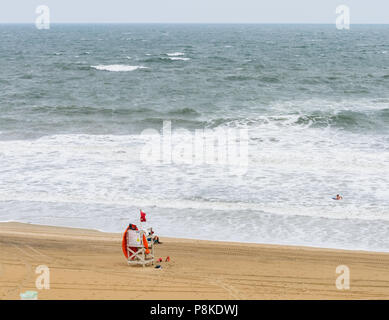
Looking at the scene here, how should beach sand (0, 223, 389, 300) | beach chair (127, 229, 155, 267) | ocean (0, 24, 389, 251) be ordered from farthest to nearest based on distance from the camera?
1. ocean (0, 24, 389, 251)
2. beach chair (127, 229, 155, 267)
3. beach sand (0, 223, 389, 300)

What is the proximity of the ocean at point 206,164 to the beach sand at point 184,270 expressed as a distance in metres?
1.14

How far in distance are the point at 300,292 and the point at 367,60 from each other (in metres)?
65.4

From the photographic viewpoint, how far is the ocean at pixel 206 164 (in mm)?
15461

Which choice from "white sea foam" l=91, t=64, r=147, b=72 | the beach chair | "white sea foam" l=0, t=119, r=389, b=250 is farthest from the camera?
"white sea foam" l=91, t=64, r=147, b=72

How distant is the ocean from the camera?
15.5 metres

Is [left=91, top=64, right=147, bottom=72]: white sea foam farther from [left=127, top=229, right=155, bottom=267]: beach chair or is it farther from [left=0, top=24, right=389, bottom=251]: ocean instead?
[left=127, top=229, right=155, bottom=267]: beach chair

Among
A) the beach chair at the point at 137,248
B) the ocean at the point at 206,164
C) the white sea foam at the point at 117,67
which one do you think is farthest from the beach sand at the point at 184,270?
the white sea foam at the point at 117,67

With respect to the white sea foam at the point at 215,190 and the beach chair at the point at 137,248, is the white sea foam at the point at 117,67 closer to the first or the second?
the white sea foam at the point at 215,190

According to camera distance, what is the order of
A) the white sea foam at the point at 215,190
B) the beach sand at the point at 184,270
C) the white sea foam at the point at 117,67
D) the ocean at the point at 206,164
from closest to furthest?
the beach sand at the point at 184,270, the white sea foam at the point at 215,190, the ocean at the point at 206,164, the white sea foam at the point at 117,67

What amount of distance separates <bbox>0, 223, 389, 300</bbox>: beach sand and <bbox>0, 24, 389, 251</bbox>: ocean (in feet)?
3.73

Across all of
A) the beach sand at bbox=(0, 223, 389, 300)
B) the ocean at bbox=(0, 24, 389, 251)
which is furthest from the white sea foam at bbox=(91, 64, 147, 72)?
the beach sand at bbox=(0, 223, 389, 300)

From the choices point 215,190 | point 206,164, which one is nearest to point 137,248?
point 215,190

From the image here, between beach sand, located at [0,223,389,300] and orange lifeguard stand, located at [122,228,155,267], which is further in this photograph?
orange lifeguard stand, located at [122,228,155,267]

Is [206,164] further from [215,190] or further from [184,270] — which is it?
[184,270]
